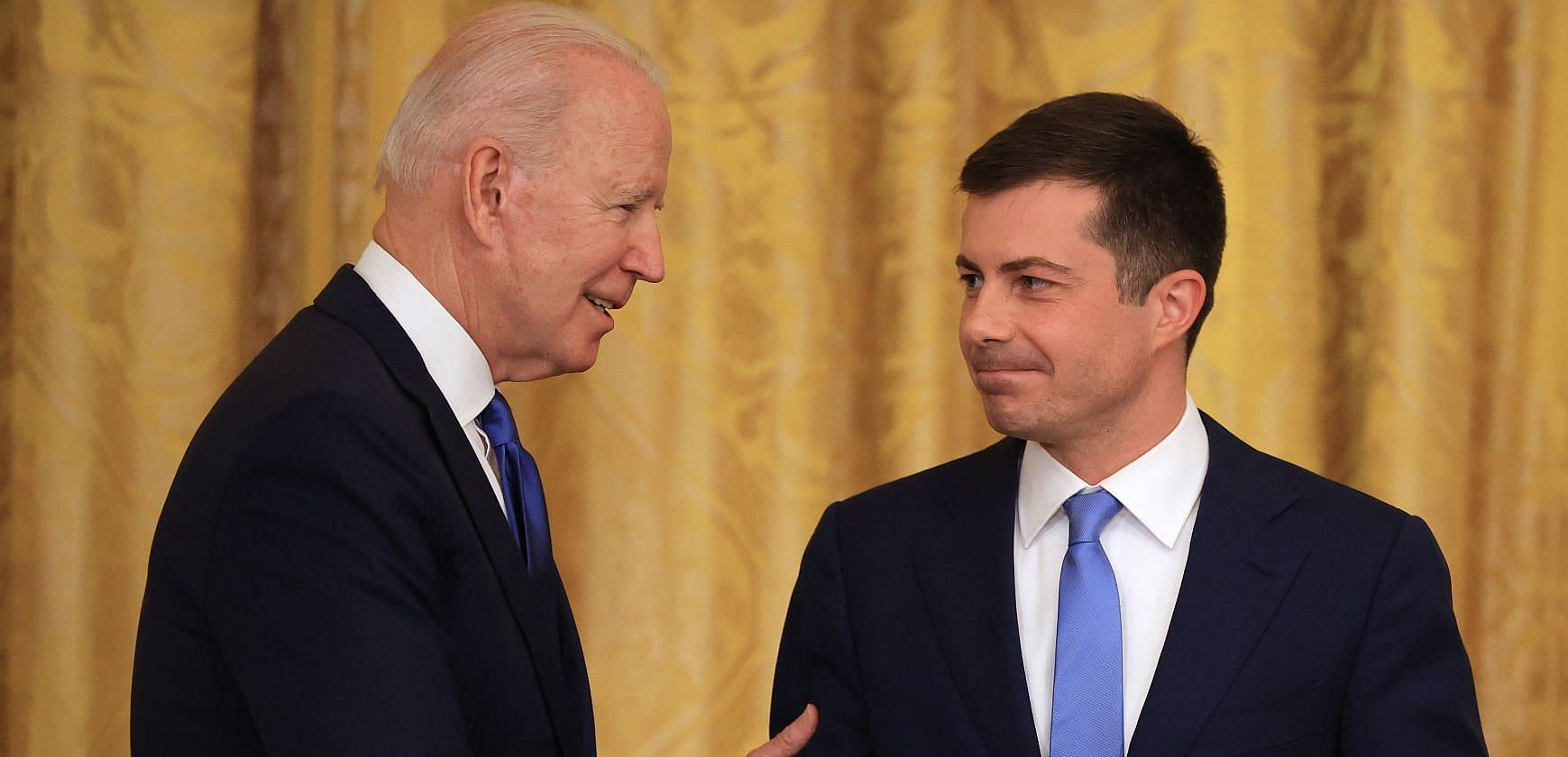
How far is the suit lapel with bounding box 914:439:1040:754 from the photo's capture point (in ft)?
5.40

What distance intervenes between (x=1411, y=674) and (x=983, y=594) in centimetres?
45

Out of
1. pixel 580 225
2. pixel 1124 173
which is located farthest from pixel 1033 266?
pixel 580 225

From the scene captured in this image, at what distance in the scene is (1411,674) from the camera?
5.20ft

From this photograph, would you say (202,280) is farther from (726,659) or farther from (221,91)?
(726,659)

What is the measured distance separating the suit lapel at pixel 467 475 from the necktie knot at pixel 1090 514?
0.59 metres

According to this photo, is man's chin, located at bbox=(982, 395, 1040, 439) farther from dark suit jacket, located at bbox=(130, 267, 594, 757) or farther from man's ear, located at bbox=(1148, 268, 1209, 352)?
dark suit jacket, located at bbox=(130, 267, 594, 757)

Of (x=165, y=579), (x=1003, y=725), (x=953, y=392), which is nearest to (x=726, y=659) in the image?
(x=953, y=392)

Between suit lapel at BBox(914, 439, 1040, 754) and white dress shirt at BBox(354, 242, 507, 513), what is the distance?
0.53 metres

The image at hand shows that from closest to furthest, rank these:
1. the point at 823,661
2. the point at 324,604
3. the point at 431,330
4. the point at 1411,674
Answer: the point at 324,604 → the point at 431,330 → the point at 1411,674 → the point at 823,661

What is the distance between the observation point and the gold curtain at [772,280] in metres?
2.67

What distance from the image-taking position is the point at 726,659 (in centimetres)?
280

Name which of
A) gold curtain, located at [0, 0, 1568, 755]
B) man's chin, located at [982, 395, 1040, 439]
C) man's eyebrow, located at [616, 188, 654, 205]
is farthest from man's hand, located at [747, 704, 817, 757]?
gold curtain, located at [0, 0, 1568, 755]

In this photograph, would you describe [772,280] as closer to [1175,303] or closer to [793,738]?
[1175,303]

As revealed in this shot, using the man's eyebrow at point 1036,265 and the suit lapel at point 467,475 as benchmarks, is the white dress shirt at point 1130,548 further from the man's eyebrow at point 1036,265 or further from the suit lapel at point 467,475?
the suit lapel at point 467,475
